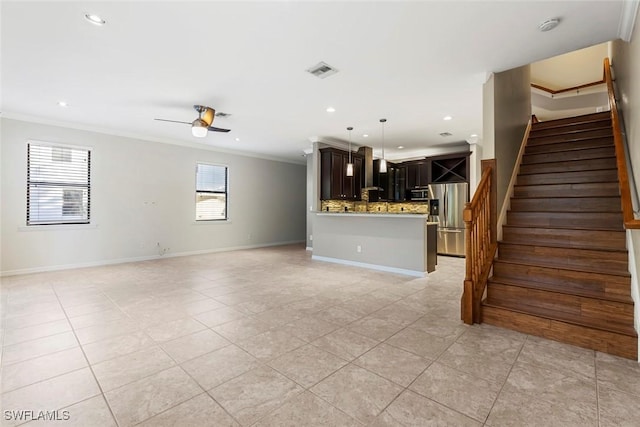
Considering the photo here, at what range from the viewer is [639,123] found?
7.77 ft

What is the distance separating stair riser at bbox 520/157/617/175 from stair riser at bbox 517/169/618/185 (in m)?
0.09

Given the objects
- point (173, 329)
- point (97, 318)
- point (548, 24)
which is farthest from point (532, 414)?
point (97, 318)

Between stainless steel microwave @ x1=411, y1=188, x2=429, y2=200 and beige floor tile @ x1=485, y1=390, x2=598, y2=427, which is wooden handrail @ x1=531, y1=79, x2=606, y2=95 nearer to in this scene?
stainless steel microwave @ x1=411, y1=188, x2=429, y2=200

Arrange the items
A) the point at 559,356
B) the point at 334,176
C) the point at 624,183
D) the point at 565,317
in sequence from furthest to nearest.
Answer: the point at 334,176, the point at 565,317, the point at 624,183, the point at 559,356

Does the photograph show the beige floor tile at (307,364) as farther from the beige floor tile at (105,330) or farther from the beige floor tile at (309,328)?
the beige floor tile at (105,330)

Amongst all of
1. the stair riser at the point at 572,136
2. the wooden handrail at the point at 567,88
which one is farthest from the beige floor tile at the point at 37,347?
the wooden handrail at the point at 567,88

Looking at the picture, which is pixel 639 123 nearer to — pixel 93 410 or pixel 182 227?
pixel 93 410

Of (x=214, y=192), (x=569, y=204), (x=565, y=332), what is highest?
(x=214, y=192)

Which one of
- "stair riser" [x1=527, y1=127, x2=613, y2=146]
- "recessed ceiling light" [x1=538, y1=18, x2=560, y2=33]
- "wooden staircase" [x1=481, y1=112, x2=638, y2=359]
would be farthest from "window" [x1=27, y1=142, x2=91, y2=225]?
"stair riser" [x1=527, y1=127, x2=613, y2=146]

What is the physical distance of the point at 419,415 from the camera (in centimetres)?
160

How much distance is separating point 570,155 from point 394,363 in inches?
159

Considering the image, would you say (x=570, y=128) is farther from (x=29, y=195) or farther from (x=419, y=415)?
(x=29, y=195)

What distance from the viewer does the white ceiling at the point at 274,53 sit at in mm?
2318

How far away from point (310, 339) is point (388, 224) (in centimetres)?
320
